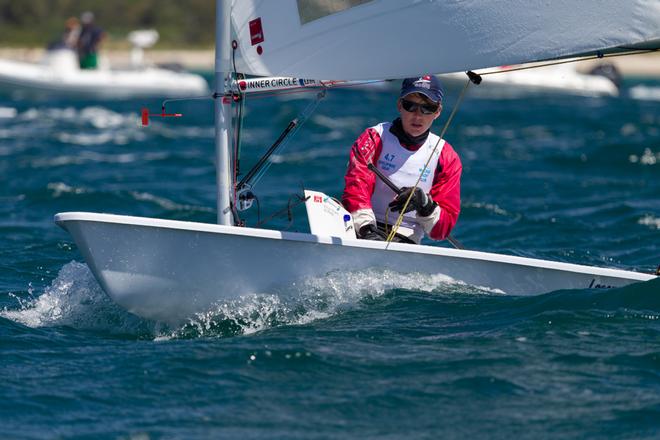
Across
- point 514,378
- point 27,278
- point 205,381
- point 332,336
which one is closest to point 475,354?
point 514,378

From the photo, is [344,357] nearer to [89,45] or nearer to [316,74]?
[316,74]

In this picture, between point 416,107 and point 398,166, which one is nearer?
point 416,107

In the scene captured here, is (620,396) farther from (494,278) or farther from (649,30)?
(649,30)

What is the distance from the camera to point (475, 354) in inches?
205

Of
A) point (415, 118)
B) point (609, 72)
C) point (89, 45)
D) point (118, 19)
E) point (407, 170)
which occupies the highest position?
point (118, 19)

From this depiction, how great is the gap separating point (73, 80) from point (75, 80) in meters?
0.06

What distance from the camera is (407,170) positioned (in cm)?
629

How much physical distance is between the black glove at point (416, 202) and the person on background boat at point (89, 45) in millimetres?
20276

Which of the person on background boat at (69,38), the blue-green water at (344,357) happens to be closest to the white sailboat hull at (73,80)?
the person on background boat at (69,38)

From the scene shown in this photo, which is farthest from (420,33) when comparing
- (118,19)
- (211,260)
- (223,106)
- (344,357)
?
(118,19)

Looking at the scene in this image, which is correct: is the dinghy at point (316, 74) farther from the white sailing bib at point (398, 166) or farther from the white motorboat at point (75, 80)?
the white motorboat at point (75, 80)

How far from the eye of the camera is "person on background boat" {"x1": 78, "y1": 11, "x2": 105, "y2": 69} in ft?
82.6

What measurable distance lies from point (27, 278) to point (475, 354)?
130 inches

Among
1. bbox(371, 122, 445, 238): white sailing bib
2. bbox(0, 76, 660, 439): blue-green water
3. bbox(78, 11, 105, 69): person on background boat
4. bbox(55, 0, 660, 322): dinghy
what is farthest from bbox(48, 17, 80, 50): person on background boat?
bbox(55, 0, 660, 322): dinghy
